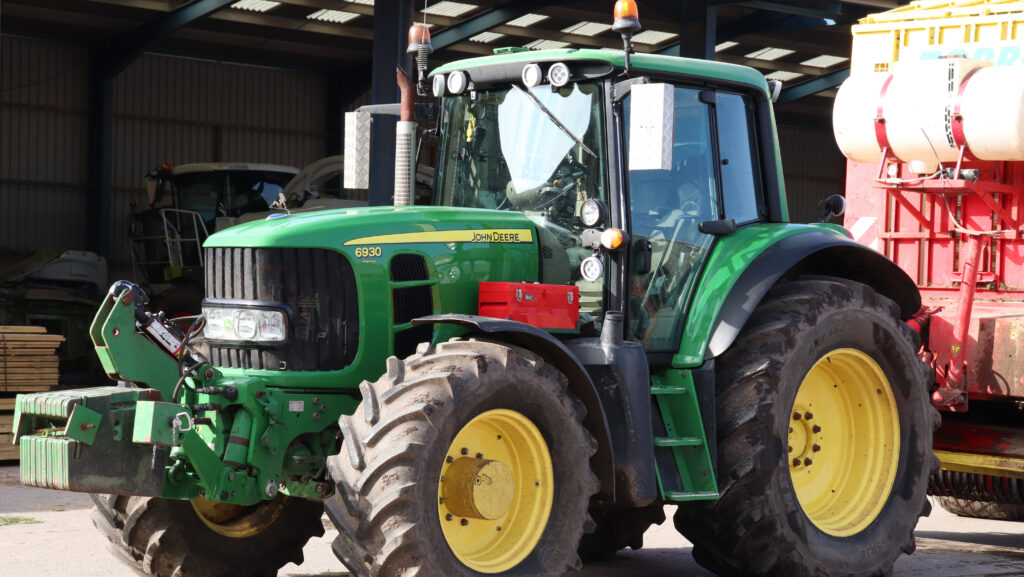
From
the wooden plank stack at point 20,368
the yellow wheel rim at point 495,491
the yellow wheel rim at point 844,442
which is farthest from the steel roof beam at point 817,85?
the yellow wheel rim at point 495,491

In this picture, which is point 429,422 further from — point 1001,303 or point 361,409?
point 1001,303

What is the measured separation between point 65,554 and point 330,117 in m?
21.1

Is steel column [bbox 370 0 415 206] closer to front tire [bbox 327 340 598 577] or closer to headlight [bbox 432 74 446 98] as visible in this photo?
headlight [bbox 432 74 446 98]

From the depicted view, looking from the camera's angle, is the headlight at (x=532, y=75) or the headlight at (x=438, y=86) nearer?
the headlight at (x=532, y=75)

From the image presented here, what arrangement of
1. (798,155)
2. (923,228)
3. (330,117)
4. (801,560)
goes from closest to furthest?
(801,560)
(923,228)
(330,117)
(798,155)

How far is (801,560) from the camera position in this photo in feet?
21.1

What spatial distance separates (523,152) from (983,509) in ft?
15.9

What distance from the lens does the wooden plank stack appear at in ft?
42.6

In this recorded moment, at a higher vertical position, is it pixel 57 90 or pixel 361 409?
pixel 57 90

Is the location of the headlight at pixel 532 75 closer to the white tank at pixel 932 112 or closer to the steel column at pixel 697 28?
the white tank at pixel 932 112

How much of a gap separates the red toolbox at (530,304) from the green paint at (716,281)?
2.00 feet

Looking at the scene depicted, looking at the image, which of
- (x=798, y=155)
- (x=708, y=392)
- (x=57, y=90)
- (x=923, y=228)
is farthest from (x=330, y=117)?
(x=708, y=392)

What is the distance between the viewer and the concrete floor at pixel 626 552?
738cm

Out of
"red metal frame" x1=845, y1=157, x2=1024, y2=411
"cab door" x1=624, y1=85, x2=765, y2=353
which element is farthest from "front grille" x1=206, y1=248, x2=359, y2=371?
"red metal frame" x1=845, y1=157, x2=1024, y2=411
